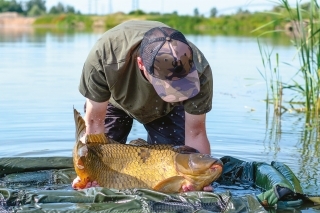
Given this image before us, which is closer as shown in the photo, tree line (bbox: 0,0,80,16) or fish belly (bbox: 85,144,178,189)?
fish belly (bbox: 85,144,178,189)

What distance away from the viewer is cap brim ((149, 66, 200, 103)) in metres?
4.10

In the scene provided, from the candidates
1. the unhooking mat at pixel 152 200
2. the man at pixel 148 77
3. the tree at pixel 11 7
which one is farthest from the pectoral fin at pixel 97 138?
the tree at pixel 11 7

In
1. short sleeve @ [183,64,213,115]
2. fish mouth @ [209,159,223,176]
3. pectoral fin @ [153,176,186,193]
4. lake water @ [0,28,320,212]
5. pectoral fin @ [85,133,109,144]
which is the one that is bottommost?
lake water @ [0,28,320,212]

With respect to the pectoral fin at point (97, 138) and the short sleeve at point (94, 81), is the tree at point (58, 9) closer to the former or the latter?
the short sleeve at point (94, 81)

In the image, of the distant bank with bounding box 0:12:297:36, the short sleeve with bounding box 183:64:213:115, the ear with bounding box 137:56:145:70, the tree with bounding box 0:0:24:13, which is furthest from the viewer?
the tree with bounding box 0:0:24:13

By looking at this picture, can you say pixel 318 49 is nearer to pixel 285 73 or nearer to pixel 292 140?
pixel 292 140

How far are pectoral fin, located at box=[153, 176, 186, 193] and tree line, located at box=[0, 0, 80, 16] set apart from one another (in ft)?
210

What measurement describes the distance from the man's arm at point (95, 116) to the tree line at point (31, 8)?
63373 mm

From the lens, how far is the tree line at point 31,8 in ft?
232

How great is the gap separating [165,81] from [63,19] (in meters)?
51.5

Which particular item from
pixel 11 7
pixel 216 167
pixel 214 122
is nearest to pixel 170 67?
pixel 216 167

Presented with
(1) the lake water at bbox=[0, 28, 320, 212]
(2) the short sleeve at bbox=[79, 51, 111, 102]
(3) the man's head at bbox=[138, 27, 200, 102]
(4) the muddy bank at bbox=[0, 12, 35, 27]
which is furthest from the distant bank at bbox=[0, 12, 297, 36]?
(3) the man's head at bbox=[138, 27, 200, 102]

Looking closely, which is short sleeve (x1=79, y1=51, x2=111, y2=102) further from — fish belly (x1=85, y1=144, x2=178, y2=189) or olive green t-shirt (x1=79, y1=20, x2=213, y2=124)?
fish belly (x1=85, y1=144, x2=178, y2=189)

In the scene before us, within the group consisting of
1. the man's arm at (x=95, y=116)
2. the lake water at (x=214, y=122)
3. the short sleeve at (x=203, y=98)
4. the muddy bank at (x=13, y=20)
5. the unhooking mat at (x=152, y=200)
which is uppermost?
the short sleeve at (x=203, y=98)
